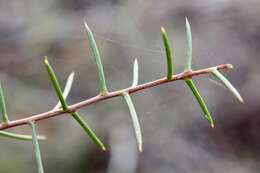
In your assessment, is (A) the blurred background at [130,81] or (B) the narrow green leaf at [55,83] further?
(A) the blurred background at [130,81]

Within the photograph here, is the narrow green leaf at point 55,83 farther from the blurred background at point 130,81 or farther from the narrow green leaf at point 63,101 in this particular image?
the blurred background at point 130,81

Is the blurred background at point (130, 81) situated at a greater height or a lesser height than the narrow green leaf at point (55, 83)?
lesser

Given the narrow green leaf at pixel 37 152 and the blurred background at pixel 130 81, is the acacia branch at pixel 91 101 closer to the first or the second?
the narrow green leaf at pixel 37 152

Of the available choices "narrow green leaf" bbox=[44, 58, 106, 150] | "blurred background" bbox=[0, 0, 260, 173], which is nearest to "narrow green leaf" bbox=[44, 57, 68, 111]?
"narrow green leaf" bbox=[44, 58, 106, 150]

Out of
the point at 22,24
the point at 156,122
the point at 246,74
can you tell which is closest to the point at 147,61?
the point at 156,122

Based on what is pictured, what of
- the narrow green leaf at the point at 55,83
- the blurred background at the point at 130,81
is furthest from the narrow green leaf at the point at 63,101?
the blurred background at the point at 130,81

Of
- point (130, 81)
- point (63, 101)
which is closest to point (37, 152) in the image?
point (63, 101)

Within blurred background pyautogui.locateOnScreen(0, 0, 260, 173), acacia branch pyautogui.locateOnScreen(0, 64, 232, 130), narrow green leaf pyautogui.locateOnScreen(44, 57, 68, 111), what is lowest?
blurred background pyautogui.locateOnScreen(0, 0, 260, 173)

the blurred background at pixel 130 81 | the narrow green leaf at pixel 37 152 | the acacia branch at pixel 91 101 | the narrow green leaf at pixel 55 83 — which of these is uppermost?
the narrow green leaf at pixel 55 83

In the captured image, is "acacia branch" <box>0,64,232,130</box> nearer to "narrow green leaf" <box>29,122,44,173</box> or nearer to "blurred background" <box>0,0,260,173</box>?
"narrow green leaf" <box>29,122,44,173</box>
